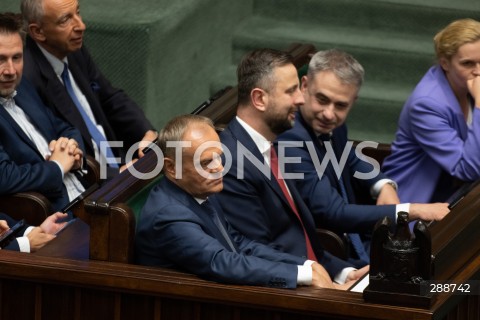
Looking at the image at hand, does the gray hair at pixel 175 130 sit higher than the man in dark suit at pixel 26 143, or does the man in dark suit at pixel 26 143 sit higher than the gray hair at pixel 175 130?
the gray hair at pixel 175 130

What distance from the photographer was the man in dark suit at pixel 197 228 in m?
3.09

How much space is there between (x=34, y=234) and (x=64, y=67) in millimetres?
921

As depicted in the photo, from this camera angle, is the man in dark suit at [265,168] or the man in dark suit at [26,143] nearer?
the man in dark suit at [265,168]

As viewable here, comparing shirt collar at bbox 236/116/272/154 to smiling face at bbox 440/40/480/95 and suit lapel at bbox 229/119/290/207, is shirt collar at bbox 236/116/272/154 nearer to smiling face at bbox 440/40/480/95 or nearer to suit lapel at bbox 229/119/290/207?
suit lapel at bbox 229/119/290/207

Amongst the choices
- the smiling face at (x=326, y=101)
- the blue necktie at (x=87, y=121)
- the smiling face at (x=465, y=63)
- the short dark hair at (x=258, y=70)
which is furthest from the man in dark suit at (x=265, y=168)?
the blue necktie at (x=87, y=121)

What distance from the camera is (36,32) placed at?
14.4 ft

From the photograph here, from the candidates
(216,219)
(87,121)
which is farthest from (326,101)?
(87,121)

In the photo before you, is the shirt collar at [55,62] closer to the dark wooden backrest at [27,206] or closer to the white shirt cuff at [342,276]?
the dark wooden backrest at [27,206]

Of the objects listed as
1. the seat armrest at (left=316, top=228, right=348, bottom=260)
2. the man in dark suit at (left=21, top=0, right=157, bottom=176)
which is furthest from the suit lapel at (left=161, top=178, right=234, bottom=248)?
the man in dark suit at (left=21, top=0, right=157, bottom=176)

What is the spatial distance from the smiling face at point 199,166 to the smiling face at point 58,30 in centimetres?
121

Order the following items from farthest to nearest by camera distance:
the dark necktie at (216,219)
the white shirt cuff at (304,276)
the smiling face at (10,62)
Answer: the smiling face at (10,62), the dark necktie at (216,219), the white shirt cuff at (304,276)

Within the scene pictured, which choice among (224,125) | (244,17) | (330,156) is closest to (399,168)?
(330,156)

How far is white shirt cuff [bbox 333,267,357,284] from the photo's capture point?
3.79 metres

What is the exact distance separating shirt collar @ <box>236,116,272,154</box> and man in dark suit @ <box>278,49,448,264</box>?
215 millimetres
